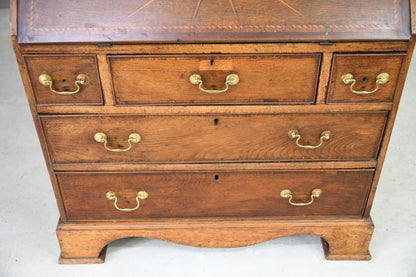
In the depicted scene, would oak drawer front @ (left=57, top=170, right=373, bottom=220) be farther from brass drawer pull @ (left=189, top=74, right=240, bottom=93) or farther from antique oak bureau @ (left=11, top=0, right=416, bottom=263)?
brass drawer pull @ (left=189, top=74, right=240, bottom=93)

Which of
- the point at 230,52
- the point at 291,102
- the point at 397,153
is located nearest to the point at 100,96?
the point at 230,52

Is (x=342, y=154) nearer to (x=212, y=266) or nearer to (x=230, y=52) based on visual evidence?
(x=230, y=52)

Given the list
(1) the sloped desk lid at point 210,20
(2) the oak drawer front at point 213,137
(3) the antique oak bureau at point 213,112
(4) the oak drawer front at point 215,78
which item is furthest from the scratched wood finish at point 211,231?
(1) the sloped desk lid at point 210,20

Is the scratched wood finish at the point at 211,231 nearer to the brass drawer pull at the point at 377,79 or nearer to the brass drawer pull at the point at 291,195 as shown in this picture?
the brass drawer pull at the point at 291,195

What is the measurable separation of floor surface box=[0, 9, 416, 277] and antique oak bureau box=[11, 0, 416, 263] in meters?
0.09

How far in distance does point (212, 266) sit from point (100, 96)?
0.95 metres

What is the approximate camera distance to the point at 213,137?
161 centimetres

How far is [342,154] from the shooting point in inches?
65.1

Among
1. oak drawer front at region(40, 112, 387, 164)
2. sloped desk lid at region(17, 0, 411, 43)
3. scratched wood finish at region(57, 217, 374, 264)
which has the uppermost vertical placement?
sloped desk lid at region(17, 0, 411, 43)

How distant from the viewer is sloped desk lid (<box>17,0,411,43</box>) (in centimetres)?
138

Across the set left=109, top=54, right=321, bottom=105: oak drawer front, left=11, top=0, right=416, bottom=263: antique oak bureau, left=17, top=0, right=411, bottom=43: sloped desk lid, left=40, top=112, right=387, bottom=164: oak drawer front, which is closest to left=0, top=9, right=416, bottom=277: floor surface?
left=11, top=0, right=416, bottom=263: antique oak bureau

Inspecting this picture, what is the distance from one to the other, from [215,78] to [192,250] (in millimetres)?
923

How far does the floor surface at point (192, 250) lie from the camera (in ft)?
6.18

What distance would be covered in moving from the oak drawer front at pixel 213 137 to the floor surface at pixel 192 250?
55 centimetres
